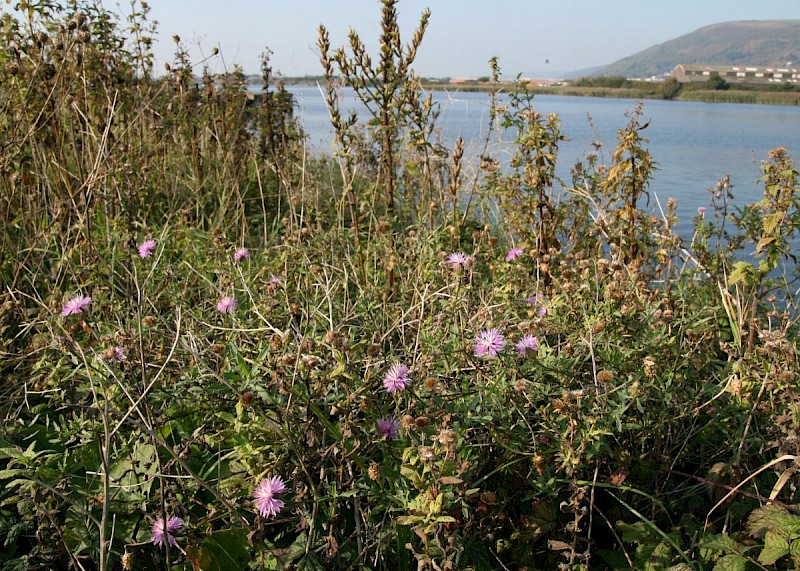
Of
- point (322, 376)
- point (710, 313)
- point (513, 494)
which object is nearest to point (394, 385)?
point (322, 376)

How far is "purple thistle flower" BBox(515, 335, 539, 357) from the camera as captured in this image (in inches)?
69.0

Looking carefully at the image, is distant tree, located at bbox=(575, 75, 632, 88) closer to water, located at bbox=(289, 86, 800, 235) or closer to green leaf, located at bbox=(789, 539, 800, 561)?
water, located at bbox=(289, 86, 800, 235)

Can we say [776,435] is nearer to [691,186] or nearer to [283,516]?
[283,516]

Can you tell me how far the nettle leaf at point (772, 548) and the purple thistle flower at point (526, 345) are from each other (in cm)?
64

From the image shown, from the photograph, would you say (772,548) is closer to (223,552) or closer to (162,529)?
(223,552)

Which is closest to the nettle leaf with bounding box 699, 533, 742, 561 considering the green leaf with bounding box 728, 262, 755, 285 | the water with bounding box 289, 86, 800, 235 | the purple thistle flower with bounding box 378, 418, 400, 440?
the purple thistle flower with bounding box 378, 418, 400, 440

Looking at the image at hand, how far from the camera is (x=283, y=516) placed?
66.4 inches

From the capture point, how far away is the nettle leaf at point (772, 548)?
4.83ft

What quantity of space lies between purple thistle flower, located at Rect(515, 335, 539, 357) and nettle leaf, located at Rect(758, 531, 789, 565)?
0.64 metres

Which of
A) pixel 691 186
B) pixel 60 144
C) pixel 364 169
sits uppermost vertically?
pixel 60 144

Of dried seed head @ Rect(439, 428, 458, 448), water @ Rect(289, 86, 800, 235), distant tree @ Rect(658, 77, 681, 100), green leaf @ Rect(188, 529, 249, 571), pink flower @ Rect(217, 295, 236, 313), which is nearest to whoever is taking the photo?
dried seed head @ Rect(439, 428, 458, 448)

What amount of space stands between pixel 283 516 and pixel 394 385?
43 centimetres

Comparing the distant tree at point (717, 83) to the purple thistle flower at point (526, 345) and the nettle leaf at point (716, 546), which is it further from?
the nettle leaf at point (716, 546)

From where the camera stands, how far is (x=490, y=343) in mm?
1741
